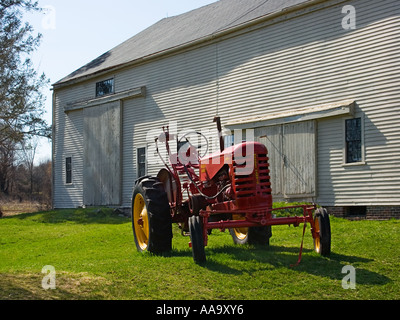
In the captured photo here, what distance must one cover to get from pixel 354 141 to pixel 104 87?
43.3 feet

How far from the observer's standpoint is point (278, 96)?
16781mm

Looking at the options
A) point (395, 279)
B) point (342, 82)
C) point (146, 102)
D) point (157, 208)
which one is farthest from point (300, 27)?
point (395, 279)

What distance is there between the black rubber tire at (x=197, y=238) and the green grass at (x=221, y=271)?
144mm

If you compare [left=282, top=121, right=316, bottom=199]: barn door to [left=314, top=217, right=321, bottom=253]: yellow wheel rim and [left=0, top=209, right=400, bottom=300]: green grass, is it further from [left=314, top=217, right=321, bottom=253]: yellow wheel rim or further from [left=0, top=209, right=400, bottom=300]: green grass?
[left=314, top=217, right=321, bottom=253]: yellow wheel rim

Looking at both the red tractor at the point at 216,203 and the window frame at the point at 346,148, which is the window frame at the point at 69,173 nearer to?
the window frame at the point at 346,148

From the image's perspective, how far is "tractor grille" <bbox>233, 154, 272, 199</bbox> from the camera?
8172 millimetres

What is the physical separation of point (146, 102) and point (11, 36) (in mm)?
7423

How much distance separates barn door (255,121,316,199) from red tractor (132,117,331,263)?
601 centimetres

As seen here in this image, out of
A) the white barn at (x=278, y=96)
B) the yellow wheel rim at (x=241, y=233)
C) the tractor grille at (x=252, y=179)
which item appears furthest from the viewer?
the white barn at (x=278, y=96)

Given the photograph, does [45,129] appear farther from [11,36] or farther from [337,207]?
[337,207]

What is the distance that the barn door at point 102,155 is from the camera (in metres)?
23.1

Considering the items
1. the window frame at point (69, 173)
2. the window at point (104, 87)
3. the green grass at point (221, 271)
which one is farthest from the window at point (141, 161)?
the green grass at point (221, 271)

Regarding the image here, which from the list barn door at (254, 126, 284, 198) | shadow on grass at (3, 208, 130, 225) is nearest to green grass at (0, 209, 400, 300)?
barn door at (254, 126, 284, 198)

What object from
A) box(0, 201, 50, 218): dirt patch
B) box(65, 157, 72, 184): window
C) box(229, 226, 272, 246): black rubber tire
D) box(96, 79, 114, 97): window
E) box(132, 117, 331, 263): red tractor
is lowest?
box(0, 201, 50, 218): dirt patch
